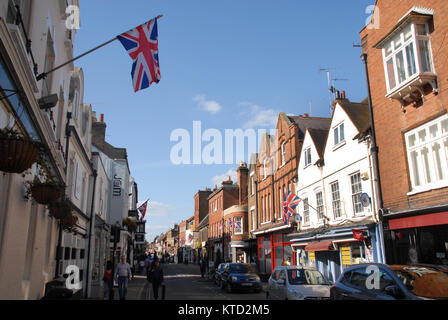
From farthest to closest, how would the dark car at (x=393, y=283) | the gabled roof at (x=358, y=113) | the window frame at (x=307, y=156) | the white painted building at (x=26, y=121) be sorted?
the window frame at (x=307, y=156) < the gabled roof at (x=358, y=113) < the white painted building at (x=26, y=121) < the dark car at (x=393, y=283)

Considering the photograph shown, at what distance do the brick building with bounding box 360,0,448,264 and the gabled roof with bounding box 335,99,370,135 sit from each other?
69.8 inches

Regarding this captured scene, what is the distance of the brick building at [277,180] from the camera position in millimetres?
25203

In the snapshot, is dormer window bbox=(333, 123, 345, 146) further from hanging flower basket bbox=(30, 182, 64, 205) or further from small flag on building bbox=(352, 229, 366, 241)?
hanging flower basket bbox=(30, 182, 64, 205)

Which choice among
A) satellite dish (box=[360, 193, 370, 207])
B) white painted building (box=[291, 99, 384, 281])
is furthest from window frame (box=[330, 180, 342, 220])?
satellite dish (box=[360, 193, 370, 207])

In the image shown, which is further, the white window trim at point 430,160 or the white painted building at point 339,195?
the white painted building at point 339,195

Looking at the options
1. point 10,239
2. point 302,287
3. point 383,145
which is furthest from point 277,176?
point 10,239

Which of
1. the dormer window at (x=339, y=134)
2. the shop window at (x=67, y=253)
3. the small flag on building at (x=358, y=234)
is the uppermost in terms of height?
the dormer window at (x=339, y=134)

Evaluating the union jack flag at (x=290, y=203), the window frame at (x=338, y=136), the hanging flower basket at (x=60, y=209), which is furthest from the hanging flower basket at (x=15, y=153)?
the union jack flag at (x=290, y=203)

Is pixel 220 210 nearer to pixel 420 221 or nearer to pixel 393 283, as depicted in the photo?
pixel 420 221

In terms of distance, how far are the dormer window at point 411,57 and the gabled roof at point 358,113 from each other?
10.4 feet

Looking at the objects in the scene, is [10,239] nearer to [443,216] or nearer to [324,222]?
[443,216]

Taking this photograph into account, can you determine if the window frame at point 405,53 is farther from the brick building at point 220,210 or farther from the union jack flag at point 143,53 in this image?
the brick building at point 220,210

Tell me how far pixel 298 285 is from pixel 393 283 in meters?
5.53

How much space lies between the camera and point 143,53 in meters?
9.36
